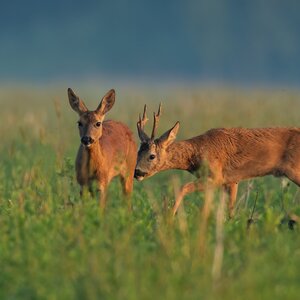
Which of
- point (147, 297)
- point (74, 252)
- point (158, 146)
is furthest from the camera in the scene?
point (158, 146)

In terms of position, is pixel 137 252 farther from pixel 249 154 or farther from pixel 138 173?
pixel 249 154

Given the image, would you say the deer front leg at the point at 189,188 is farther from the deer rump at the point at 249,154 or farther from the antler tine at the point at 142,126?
the antler tine at the point at 142,126

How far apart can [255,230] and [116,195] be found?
1.73 m

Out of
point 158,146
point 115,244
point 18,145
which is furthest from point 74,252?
point 18,145

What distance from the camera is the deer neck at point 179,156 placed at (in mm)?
11133

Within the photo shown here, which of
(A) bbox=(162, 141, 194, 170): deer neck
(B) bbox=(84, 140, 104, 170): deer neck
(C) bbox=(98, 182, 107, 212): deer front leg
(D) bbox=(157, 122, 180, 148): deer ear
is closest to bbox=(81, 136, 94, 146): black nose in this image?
(B) bbox=(84, 140, 104, 170): deer neck

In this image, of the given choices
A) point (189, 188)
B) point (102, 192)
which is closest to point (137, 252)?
point (102, 192)

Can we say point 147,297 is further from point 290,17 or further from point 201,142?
point 290,17

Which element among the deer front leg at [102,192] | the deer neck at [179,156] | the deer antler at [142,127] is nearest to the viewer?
the deer front leg at [102,192]

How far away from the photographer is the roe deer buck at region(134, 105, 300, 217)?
10.9 meters

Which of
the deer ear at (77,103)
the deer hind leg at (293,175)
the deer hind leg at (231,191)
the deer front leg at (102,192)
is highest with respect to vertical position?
the deer ear at (77,103)

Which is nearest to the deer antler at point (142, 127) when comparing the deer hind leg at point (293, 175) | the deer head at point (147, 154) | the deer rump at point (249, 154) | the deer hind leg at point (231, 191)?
the deer head at point (147, 154)

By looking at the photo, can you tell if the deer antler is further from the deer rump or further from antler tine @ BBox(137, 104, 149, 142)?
the deer rump

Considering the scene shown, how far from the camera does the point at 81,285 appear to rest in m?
7.09
